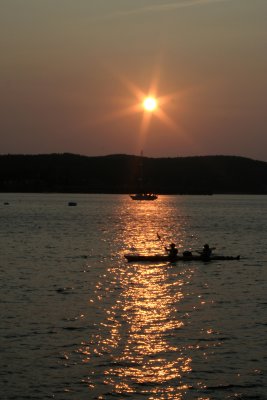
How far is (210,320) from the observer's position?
3434 cm

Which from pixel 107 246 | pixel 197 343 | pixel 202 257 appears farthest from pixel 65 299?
pixel 107 246

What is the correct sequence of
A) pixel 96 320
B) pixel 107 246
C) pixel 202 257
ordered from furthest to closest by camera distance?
pixel 107 246, pixel 202 257, pixel 96 320

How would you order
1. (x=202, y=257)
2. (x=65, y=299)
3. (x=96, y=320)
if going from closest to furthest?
(x=96, y=320) → (x=65, y=299) → (x=202, y=257)

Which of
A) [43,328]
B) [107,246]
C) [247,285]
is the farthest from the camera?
[107,246]

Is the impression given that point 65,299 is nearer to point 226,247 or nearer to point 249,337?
point 249,337

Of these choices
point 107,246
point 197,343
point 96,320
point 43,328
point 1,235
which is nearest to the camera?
point 197,343

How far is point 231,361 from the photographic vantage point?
26922 mm

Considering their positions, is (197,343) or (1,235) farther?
(1,235)

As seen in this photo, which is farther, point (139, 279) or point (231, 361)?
point (139, 279)

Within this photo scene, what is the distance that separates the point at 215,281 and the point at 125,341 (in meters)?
20.4

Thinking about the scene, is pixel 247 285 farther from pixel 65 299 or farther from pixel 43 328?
pixel 43 328

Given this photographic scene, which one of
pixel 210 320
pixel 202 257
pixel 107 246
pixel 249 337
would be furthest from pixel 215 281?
pixel 107 246

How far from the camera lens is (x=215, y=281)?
162 feet

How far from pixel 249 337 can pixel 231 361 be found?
12.6 ft
